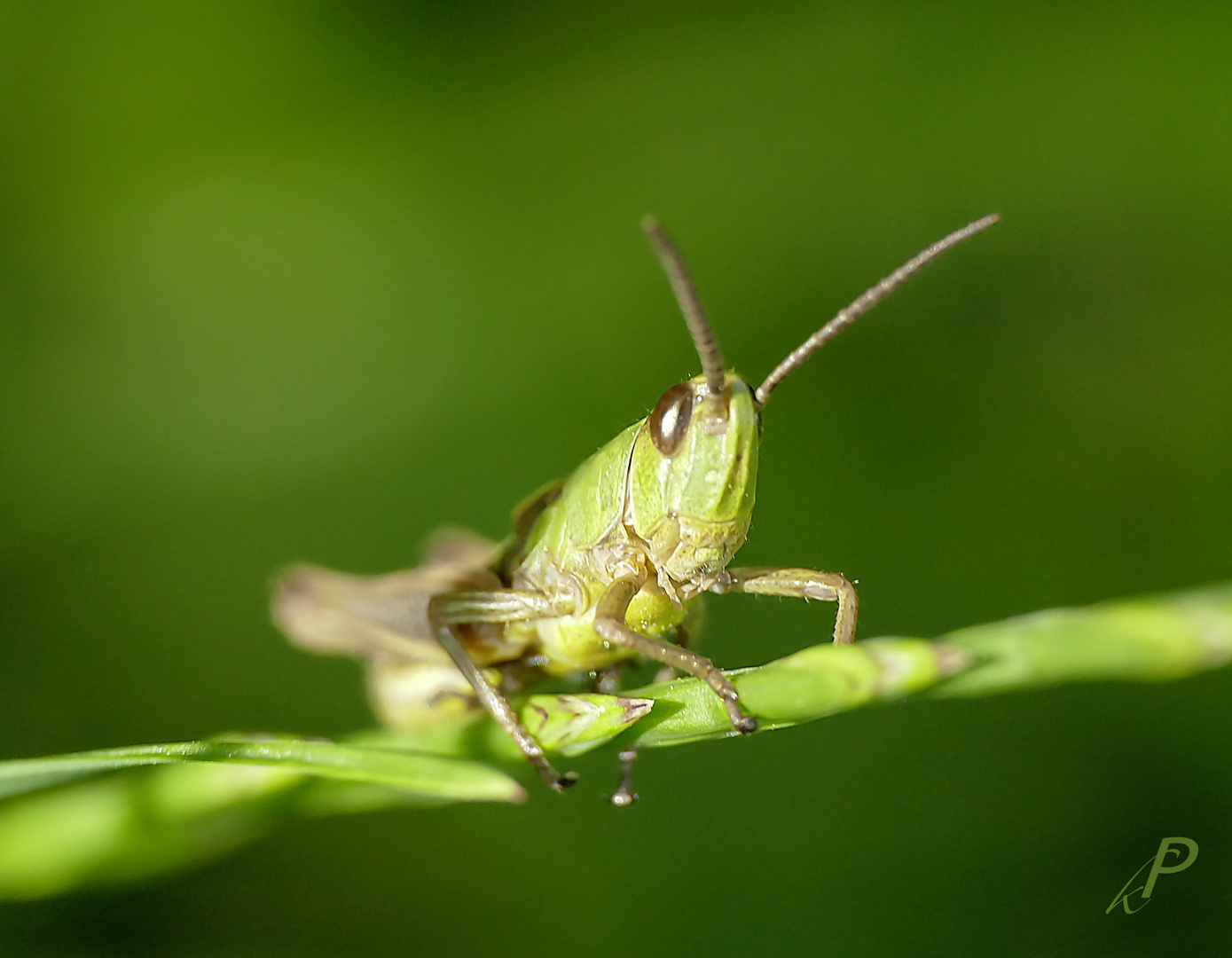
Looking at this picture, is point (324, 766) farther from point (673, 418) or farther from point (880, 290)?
point (880, 290)

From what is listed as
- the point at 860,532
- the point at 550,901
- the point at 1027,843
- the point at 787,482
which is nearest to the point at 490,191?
the point at 787,482

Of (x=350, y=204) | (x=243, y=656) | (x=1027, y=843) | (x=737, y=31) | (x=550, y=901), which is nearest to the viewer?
(x=1027, y=843)

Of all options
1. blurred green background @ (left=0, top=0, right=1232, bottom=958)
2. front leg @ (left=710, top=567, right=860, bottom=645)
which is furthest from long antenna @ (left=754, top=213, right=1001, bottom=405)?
blurred green background @ (left=0, top=0, right=1232, bottom=958)

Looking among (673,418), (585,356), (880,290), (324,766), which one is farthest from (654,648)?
(585,356)

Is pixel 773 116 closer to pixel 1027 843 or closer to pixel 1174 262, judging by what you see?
pixel 1174 262

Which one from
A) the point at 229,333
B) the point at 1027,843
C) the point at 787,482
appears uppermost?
the point at 229,333

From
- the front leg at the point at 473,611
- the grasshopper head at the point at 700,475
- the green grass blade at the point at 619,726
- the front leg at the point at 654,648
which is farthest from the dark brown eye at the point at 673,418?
the green grass blade at the point at 619,726
